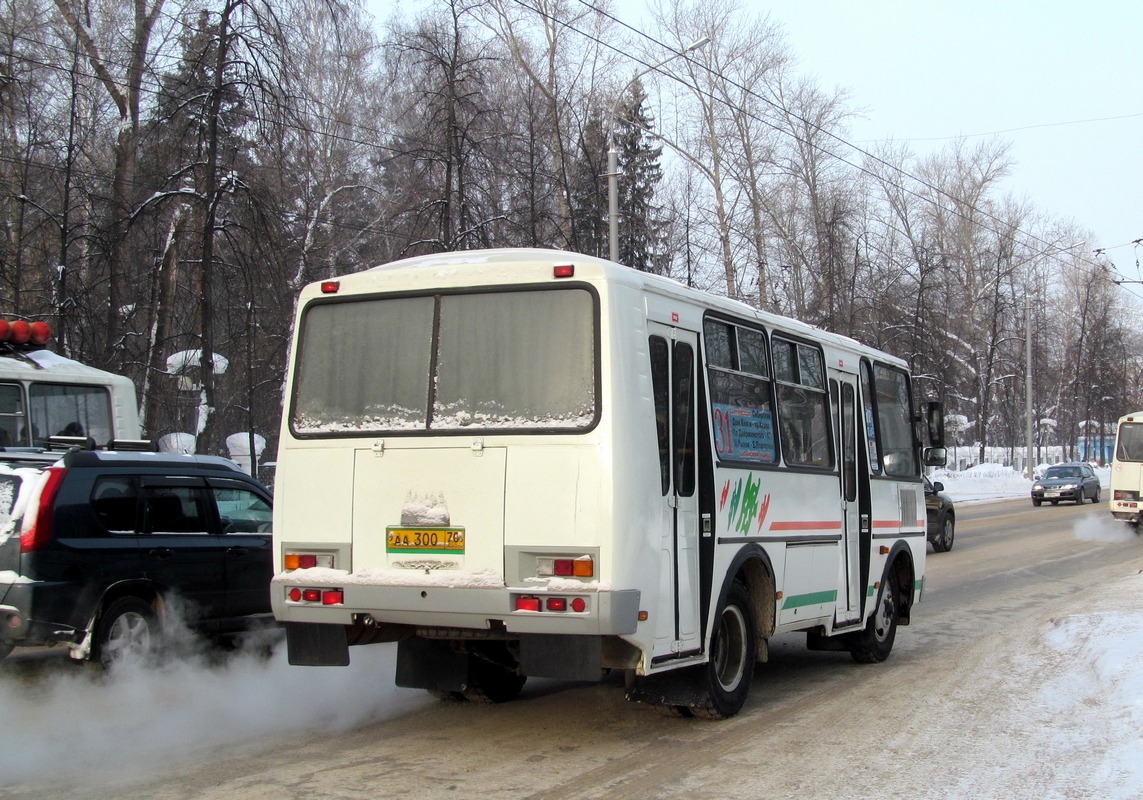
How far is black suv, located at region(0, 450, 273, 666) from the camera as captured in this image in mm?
8398

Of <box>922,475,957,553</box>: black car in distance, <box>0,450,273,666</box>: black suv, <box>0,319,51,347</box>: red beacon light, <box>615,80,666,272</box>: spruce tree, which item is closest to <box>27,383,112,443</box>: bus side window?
<box>0,319,51,347</box>: red beacon light

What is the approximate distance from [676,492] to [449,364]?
154 cm

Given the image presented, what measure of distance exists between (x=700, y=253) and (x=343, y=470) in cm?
3500

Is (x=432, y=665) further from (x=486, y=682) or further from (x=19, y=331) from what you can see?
(x=19, y=331)

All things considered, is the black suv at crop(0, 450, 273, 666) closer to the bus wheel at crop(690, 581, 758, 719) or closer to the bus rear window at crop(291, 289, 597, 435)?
the bus rear window at crop(291, 289, 597, 435)

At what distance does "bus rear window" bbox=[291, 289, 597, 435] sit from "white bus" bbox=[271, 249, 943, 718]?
0.04 ft

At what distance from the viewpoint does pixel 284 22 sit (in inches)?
781

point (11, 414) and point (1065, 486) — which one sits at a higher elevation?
point (11, 414)

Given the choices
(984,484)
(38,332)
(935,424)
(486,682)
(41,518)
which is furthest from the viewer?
(984,484)

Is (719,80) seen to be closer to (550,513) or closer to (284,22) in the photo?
(284,22)

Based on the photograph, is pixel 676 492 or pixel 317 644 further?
pixel 317 644

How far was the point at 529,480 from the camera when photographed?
6.55 meters

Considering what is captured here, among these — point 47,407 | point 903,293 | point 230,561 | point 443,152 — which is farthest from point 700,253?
point 230,561

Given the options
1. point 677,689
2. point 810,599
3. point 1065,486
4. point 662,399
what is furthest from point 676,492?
point 1065,486
